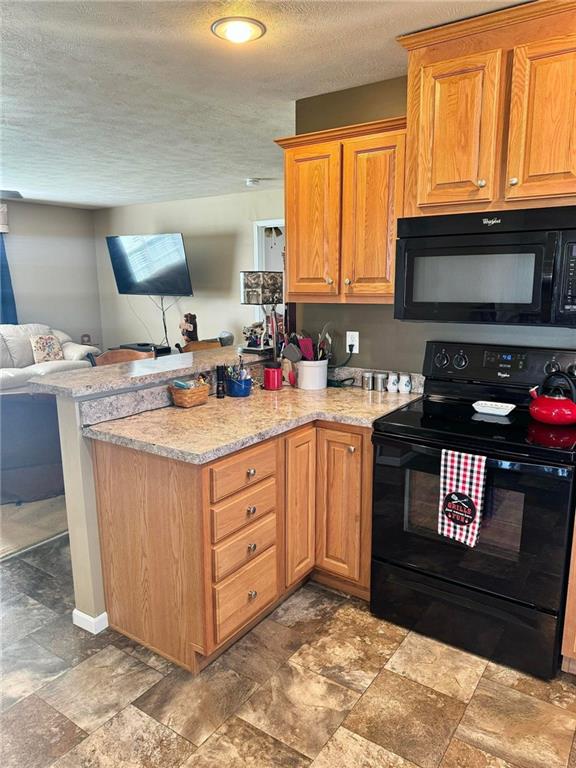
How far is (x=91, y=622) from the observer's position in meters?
2.22

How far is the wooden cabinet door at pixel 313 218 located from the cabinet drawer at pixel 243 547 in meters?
1.17

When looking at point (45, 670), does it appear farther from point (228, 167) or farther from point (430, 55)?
point (228, 167)

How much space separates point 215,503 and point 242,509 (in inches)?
6.4

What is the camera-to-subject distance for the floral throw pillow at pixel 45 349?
271 inches

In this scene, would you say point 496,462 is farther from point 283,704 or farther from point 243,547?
point 283,704

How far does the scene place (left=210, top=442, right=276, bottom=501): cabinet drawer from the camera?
184cm

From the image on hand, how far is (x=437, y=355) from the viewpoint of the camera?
2.51m

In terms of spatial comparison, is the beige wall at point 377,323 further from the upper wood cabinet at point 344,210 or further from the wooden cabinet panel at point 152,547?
the wooden cabinet panel at point 152,547

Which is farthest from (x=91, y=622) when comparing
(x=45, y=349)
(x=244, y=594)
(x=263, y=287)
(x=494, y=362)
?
(x=45, y=349)

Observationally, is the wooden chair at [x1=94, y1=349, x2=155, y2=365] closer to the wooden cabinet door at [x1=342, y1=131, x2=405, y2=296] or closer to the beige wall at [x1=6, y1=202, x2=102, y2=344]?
the wooden cabinet door at [x1=342, y1=131, x2=405, y2=296]

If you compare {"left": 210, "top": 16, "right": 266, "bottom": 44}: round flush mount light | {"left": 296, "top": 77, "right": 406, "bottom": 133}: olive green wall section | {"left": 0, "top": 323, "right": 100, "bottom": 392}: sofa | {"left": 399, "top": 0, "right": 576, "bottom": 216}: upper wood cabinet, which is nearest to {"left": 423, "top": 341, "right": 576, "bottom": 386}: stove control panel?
{"left": 399, "top": 0, "right": 576, "bottom": 216}: upper wood cabinet

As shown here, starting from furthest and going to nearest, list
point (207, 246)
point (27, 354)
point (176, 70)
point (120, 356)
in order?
1. point (27, 354)
2. point (207, 246)
3. point (120, 356)
4. point (176, 70)

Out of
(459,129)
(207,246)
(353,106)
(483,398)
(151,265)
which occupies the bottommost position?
(483,398)

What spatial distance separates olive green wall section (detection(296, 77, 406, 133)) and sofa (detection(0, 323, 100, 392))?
15.5ft
